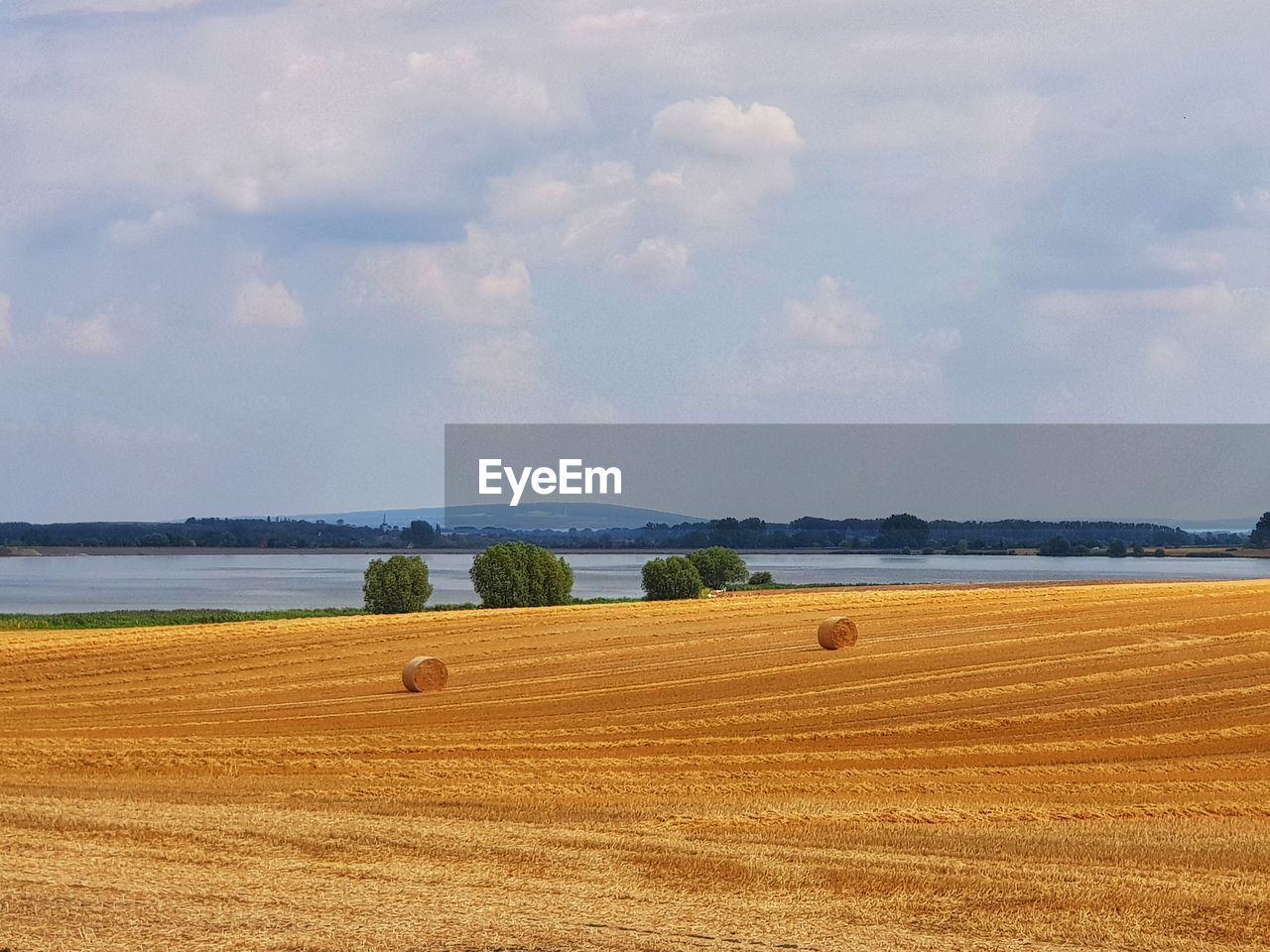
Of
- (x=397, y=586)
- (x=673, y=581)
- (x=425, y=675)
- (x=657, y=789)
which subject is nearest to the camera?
(x=657, y=789)

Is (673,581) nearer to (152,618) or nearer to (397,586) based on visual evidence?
(397,586)

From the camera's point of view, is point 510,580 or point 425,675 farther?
point 510,580

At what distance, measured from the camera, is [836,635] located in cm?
3438

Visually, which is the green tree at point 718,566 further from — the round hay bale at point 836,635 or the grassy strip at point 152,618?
the round hay bale at point 836,635

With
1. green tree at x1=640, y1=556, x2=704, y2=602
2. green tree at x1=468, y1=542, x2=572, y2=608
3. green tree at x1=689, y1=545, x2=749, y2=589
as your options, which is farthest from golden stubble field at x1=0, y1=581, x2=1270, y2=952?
green tree at x1=689, y1=545, x2=749, y2=589

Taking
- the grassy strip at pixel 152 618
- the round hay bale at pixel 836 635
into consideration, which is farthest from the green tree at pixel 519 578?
the round hay bale at pixel 836 635

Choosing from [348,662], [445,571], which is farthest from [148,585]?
[348,662]

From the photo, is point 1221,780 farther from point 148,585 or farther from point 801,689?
point 148,585

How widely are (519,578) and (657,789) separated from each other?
4288cm

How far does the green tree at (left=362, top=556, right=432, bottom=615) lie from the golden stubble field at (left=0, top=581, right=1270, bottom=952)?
71.4 ft

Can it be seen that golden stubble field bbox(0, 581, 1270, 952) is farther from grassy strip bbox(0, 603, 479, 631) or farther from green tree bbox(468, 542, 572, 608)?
green tree bbox(468, 542, 572, 608)

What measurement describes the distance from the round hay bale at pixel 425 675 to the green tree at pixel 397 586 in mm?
31855

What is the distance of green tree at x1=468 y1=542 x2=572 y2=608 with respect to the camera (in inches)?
2366

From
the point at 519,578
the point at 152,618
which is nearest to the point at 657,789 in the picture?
the point at 519,578
